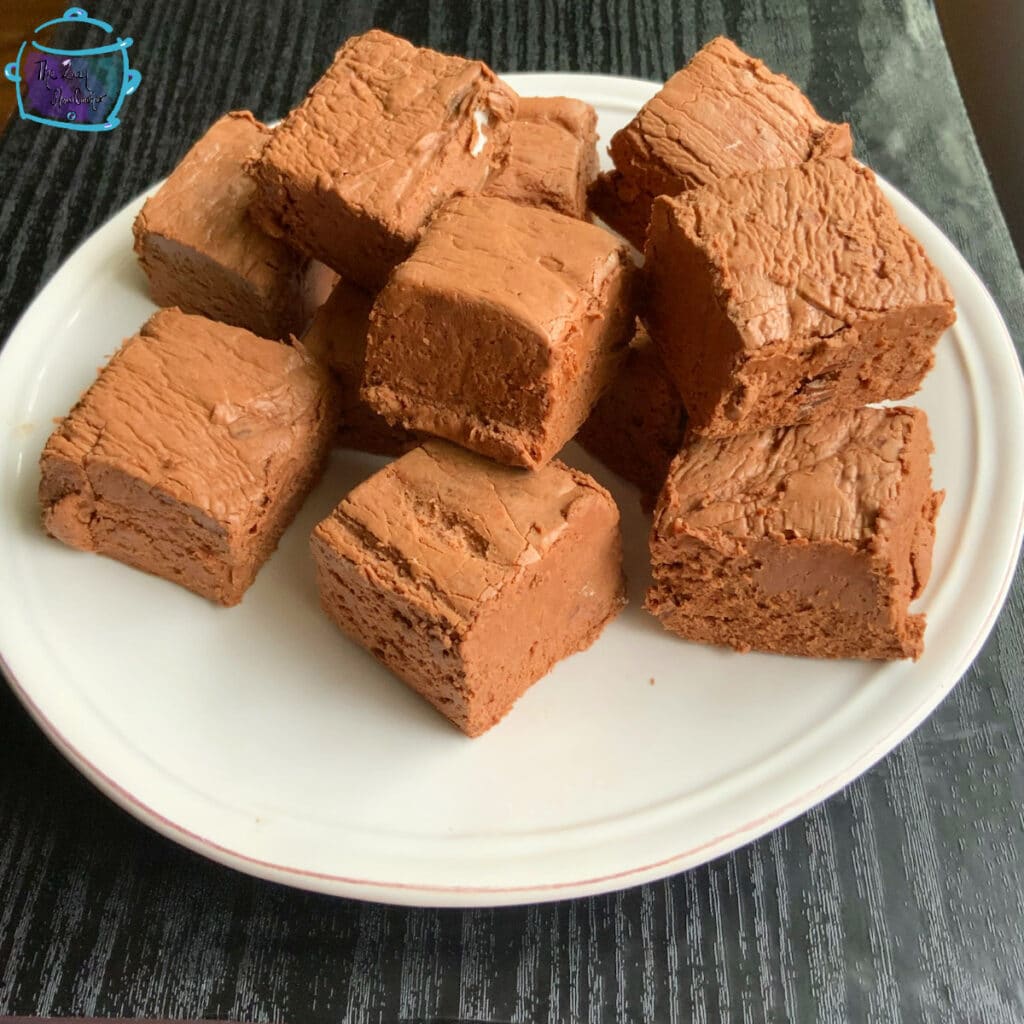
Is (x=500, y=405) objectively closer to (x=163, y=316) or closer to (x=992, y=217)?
(x=163, y=316)

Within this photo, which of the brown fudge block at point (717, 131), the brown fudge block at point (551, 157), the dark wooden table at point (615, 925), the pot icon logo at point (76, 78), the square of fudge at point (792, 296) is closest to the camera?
the square of fudge at point (792, 296)

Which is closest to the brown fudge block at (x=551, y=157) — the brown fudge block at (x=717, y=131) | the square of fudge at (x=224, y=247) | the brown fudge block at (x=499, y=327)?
the brown fudge block at (x=717, y=131)

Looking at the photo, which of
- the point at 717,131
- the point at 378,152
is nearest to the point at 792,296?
the point at 717,131

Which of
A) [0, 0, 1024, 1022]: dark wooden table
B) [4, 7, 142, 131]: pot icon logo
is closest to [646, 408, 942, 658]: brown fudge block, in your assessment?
[0, 0, 1024, 1022]: dark wooden table

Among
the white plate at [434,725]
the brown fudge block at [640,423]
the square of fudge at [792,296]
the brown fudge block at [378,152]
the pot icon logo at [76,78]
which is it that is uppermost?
the square of fudge at [792,296]

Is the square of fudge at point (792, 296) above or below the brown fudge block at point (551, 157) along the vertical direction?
above

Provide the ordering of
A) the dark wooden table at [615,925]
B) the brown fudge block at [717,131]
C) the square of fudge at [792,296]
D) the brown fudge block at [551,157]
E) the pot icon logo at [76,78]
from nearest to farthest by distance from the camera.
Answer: the square of fudge at [792,296] → the dark wooden table at [615,925] → the brown fudge block at [717,131] → the brown fudge block at [551,157] → the pot icon logo at [76,78]

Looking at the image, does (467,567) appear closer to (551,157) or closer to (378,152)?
(378,152)

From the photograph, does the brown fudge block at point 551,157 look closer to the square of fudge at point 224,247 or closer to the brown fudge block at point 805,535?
the square of fudge at point 224,247
